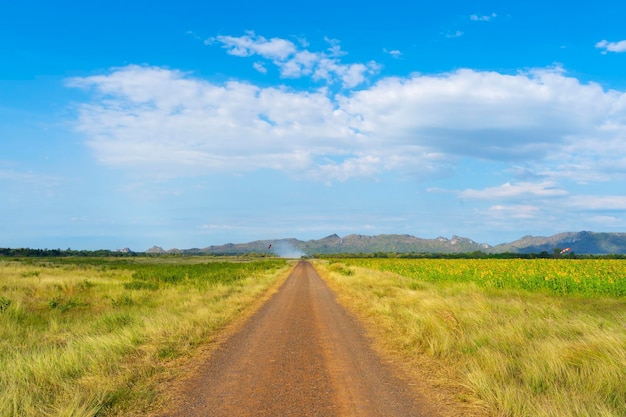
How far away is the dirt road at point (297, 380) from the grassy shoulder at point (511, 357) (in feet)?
2.75

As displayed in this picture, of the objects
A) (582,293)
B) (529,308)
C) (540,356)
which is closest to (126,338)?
(540,356)

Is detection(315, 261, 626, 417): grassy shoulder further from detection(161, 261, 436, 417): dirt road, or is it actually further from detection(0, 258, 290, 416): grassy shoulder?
detection(0, 258, 290, 416): grassy shoulder

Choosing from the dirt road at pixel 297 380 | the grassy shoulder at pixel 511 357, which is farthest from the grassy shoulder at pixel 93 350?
the grassy shoulder at pixel 511 357

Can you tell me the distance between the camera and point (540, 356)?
25.5 feet

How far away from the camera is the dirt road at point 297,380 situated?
5880mm

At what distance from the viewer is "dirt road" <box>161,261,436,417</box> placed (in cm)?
588

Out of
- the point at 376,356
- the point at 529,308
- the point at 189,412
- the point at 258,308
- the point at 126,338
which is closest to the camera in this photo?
the point at 189,412

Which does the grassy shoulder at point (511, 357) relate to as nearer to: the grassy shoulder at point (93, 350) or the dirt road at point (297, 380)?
the dirt road at point (297, 380)

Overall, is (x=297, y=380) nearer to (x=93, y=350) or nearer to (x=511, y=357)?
(x=511, y=357)

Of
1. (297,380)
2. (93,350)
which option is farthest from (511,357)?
(93,350)

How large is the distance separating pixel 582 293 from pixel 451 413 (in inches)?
777

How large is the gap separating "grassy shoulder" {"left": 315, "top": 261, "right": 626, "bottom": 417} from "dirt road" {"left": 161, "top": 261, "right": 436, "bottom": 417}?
2.75 feet

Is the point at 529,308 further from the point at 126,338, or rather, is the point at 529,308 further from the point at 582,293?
the point at 126,338

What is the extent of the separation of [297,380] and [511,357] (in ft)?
15.0
